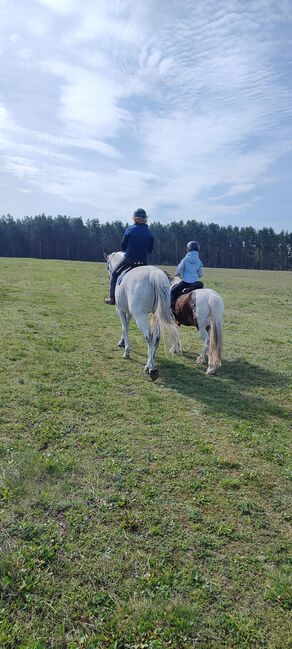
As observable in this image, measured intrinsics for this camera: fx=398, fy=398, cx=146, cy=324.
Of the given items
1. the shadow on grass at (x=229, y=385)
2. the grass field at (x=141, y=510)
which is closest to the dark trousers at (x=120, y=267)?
the shadow on grass at (x=229, y=385)

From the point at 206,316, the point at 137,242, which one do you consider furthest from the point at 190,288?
the point at 137,242

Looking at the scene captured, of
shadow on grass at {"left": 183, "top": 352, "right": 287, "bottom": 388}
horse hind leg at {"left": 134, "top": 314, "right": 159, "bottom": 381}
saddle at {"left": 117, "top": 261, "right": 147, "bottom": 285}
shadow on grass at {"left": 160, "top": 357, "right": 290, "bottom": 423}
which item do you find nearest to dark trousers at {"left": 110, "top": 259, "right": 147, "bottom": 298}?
saddle at {"left": 117, "top": 261, "right": 147, "bottom": 285}

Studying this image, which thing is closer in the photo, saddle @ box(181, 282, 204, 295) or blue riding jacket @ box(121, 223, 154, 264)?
blue riding jacket @ box(121, 223, 154, 264)

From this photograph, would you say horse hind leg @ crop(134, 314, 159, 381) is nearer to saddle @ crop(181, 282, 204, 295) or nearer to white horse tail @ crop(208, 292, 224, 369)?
white horse tail @ crop(208, 292, 224, 369)

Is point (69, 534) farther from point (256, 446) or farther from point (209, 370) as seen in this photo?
point (209, 370)

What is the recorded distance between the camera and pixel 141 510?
3.74 meters

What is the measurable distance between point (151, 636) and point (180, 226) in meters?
90.7

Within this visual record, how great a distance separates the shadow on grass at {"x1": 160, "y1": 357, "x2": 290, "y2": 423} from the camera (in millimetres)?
6545

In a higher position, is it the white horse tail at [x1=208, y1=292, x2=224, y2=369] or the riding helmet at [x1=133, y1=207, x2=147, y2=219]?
the riding helmet at [x1=133, y1=207, x2=147, y2=219]

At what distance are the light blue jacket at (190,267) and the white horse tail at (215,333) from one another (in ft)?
4.64

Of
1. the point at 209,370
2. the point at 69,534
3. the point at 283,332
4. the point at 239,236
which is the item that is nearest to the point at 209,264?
the point at 239,236

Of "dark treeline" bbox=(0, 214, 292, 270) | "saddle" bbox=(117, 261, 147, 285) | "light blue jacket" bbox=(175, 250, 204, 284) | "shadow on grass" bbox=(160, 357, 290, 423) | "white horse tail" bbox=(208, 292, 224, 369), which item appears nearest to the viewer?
"shadow on grass" bbox=(160, 357, 290, 423)

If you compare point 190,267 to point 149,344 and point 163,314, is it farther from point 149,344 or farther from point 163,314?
point 149,344

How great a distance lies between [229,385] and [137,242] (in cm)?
378
